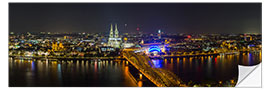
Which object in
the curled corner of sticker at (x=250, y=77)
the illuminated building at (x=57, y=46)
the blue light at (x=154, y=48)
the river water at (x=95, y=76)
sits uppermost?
the illuminated building at (x=57, y=46)

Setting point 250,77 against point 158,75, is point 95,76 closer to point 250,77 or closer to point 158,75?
point 158,75

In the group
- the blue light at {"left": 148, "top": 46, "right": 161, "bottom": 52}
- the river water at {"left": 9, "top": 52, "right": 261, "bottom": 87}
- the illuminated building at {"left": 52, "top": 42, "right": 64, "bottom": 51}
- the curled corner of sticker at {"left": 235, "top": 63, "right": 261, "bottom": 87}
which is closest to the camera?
the curled corner of sticker at {"left": 235, "top": 63, "right": 261, "bottom": 87}

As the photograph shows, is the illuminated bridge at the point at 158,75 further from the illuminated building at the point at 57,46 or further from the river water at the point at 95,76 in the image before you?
the illuminated building at the point at 57,46

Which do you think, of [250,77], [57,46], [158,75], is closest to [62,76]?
[57,46]

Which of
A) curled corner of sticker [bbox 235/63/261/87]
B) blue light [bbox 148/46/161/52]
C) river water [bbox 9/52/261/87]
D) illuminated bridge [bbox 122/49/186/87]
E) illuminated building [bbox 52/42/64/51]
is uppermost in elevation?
illuminated building [bbox 52/42/64/51]

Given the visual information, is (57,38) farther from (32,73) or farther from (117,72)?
(117,72)

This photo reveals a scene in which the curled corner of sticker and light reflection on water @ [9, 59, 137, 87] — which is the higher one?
the curled corner of sticker

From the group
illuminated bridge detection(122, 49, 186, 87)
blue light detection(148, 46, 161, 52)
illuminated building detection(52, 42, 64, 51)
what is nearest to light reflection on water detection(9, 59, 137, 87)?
illuminated bridge detection(122, 49, 186, 87)

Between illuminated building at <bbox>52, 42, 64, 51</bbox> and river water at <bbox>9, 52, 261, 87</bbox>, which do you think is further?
illuminated building at <bbox>52, 42, 64, 51</bbox>

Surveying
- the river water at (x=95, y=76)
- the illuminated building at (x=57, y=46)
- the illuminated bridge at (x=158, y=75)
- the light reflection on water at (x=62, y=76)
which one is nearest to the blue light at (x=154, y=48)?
the illuminated bridge at (x=158, y=75)

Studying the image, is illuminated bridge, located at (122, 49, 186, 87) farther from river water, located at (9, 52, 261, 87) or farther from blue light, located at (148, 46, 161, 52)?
blue light, located at (148, 46, 161, 52)
